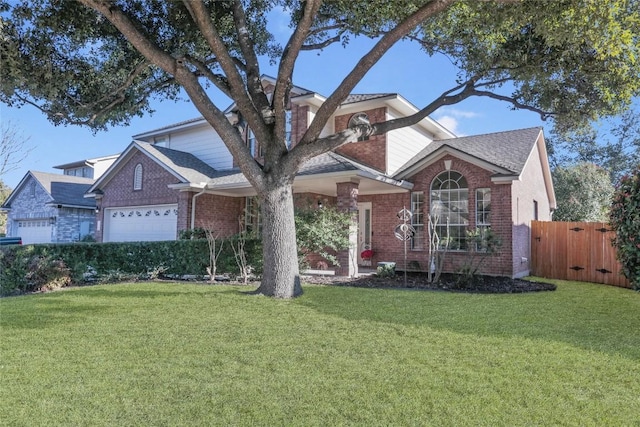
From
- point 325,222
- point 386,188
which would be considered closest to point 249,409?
point 325,222

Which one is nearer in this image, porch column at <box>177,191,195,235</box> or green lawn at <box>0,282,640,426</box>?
green lawn at <box>0,282,640,426</box>

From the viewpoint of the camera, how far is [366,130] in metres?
8.83

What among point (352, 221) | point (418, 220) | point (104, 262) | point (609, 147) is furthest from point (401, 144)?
point (609, 147)

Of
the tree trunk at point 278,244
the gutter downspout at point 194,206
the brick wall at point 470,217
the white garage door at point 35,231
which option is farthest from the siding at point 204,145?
the white garage door at point 35,231

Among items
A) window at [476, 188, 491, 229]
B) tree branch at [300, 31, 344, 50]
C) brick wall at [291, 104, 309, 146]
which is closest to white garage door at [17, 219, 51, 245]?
brick wall at [291, 104, 309, 146]

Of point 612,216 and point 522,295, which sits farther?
point 522,295

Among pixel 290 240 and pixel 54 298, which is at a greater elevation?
pixel 290 240

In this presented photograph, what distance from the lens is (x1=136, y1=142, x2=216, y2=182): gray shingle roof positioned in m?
16.0

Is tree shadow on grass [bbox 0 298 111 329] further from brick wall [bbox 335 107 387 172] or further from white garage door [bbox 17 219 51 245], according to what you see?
white garage door [bbox 17 219 51 245]

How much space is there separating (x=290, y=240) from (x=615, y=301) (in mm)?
7333

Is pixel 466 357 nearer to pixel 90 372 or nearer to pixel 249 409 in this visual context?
pixel 249 409

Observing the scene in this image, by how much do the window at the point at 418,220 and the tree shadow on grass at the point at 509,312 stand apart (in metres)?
5.30

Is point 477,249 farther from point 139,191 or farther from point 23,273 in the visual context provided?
point 139,191

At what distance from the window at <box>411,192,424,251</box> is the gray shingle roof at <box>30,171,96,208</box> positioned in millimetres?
19428
